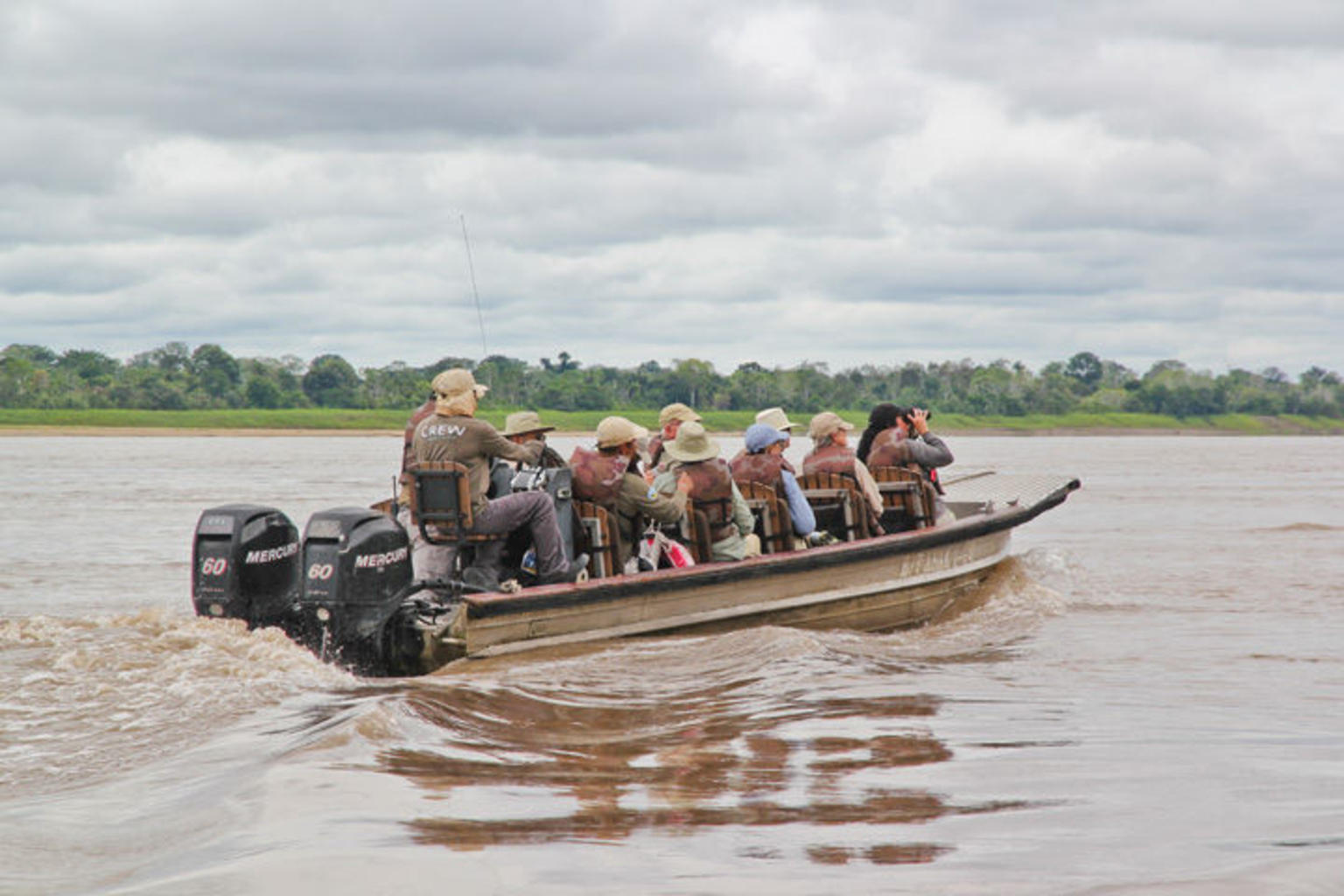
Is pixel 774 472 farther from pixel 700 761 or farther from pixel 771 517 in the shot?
pixel 700 761

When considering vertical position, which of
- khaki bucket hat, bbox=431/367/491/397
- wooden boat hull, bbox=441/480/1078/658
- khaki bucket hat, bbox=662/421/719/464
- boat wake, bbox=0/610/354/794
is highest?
khaki bucket hat, bbox=431/367/491/397

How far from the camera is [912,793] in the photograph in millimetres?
5582

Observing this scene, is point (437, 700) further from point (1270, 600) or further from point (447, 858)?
point (1270, 600)

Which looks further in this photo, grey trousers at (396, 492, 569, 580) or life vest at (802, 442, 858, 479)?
life vest at (802, 442, 858, 479)

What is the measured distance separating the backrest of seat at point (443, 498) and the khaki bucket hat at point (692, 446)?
1.89 m

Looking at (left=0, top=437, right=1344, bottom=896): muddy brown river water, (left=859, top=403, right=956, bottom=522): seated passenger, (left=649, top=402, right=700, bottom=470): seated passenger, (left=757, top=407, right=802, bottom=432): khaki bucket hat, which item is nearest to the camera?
(left=0, top=437, right=1344, bottom=896): muddy brown river water

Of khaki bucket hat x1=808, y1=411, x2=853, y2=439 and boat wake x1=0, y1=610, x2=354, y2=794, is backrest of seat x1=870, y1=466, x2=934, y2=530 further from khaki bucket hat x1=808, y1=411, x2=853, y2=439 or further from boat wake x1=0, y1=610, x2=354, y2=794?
boat wake x1=0, y1=610, x2=354, y2=794

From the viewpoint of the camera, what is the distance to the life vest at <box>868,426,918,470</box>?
12.2 m

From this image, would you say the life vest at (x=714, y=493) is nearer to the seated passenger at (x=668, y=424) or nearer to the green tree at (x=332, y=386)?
the seated passenger at (x=668, y=424)

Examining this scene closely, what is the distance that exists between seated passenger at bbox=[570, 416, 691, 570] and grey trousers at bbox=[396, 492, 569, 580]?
40 cm

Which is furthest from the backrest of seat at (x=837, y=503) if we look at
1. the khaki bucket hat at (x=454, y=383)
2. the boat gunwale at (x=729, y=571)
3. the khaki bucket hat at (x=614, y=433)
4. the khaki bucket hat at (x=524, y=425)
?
the khaki bucket hat at (x=454, y=383)

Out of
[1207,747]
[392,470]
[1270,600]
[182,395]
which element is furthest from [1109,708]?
[182,395]

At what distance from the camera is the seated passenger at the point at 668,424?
10961 mm

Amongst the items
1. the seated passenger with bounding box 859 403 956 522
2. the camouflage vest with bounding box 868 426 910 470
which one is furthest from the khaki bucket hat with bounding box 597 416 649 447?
the camouflage vest with bounding box 868 426 910 470
